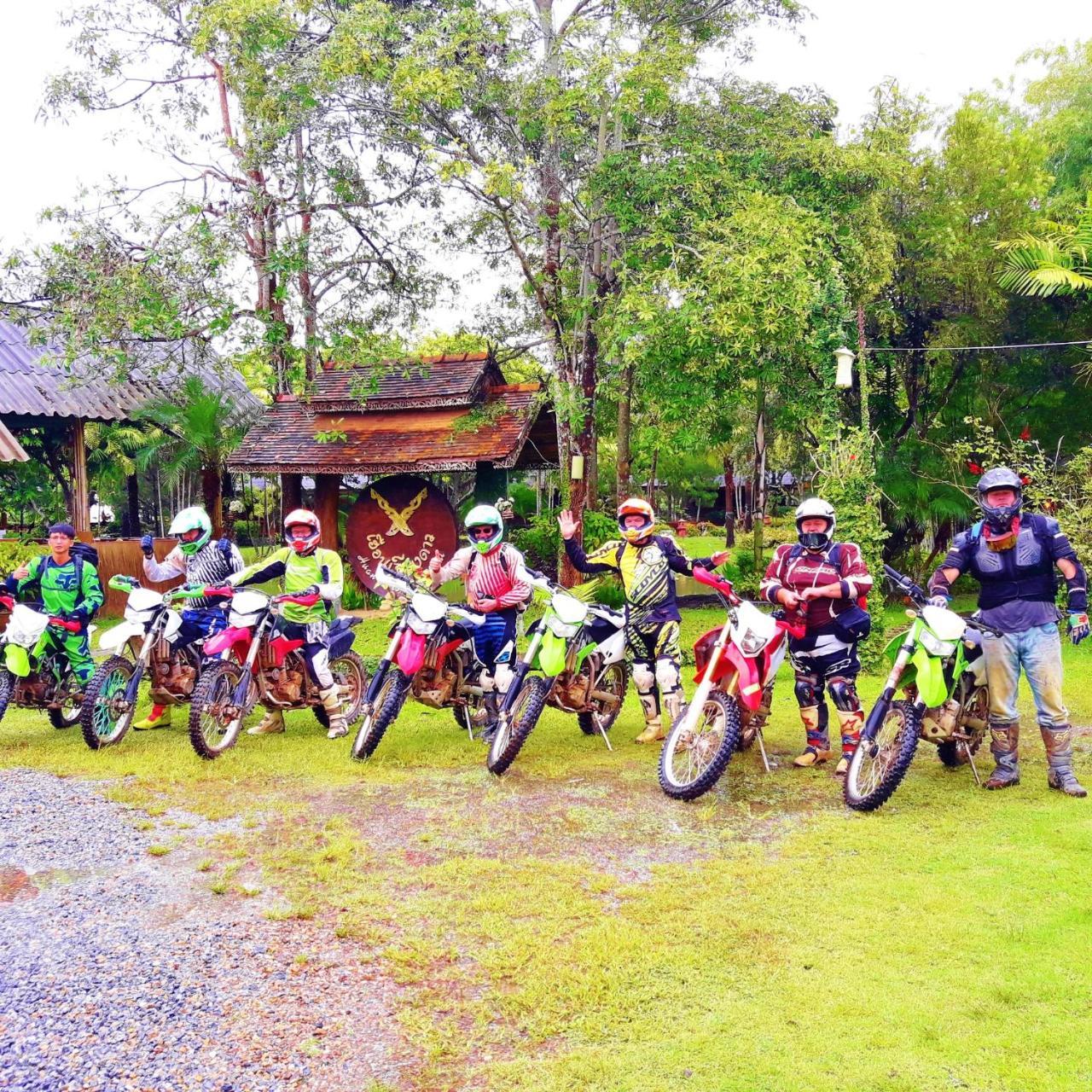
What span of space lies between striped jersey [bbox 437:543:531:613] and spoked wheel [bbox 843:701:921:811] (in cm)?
269

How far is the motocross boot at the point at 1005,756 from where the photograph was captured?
6.59 metres

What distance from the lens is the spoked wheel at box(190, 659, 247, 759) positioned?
7.15m

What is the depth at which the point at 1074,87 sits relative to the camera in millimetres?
21250

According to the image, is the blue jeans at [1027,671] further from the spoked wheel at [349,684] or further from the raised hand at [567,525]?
the spoked wheel at [349,684]

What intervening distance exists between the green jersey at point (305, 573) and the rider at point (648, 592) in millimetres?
1811

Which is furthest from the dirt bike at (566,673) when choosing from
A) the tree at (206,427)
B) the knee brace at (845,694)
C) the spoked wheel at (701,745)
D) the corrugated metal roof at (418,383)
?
the tree at (206,427)

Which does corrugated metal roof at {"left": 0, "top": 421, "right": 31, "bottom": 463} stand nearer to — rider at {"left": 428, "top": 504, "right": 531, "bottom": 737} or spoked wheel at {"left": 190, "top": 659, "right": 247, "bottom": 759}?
spoked wheel at {"left": 190, "top": 659, "right": 247, "bottom": 759}

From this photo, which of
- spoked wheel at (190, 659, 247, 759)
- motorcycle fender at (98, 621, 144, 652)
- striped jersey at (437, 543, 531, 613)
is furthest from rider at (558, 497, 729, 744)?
motorcycle fender at (98, 621, 144, 652)

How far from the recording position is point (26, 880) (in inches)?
196

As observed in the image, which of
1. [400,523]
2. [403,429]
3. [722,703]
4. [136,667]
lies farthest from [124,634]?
[403,429]

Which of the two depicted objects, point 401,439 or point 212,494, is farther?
point 212,494

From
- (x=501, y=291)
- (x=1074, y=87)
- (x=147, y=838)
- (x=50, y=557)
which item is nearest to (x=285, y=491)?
(x=501, y=291)

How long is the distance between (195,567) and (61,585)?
103 centimetres

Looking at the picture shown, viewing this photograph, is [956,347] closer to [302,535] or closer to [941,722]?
[941,722]
